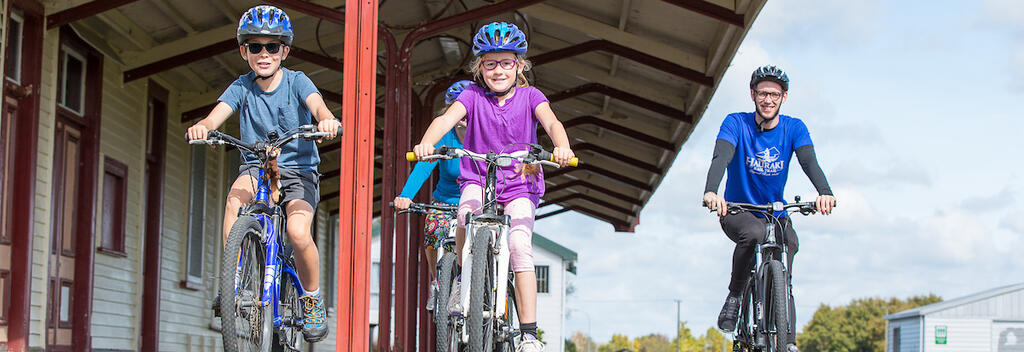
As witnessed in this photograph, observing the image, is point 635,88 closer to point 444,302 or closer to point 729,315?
point 729,315

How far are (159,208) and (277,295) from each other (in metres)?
8.77

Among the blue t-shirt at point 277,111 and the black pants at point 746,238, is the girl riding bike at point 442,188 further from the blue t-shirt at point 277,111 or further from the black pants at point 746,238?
the black pants at point 746,238

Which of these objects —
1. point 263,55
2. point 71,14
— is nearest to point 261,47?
point 263,55

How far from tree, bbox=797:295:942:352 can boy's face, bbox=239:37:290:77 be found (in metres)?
91.2

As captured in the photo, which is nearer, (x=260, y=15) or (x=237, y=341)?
(x=237, y=341)

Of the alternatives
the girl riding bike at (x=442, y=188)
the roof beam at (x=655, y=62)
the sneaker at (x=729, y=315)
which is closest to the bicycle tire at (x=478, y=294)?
the sneaker at (x=729, y=315)

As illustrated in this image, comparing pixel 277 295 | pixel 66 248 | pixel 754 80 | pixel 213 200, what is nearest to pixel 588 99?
pixel 213 200

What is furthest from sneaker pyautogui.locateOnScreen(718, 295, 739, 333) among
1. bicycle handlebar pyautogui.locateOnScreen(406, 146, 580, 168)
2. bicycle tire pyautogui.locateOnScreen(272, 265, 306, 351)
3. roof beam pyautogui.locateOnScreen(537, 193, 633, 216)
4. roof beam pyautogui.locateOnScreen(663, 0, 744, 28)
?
roof beam pyautogui.locateOnScreen(537, 193, 633, 216)

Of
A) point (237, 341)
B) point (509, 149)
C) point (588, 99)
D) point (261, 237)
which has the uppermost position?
point (588, 99)

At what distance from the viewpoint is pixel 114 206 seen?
1305 cm

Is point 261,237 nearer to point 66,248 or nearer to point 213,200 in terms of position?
point 66,248

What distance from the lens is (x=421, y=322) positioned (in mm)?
13539

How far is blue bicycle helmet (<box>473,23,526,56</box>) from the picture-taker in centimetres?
617

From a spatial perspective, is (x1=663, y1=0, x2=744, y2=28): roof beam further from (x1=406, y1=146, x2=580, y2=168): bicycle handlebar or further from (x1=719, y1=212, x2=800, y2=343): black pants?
(x1=406, y1=146, x2=580, y2=168): bicycle handlebar
